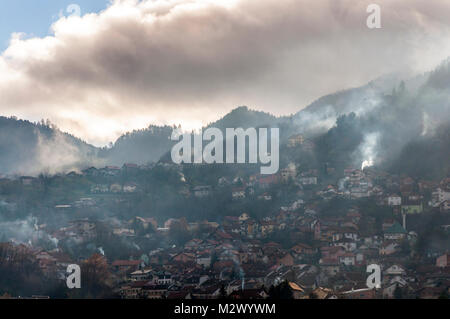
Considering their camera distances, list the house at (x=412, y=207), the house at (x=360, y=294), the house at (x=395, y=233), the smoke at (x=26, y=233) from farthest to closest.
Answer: the smoke at (x=26, y=233), the house at (x=412, y=207), the house at (x=395, y=233), the house at (x=360, y=294)

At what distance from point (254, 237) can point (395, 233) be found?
49.9 ft

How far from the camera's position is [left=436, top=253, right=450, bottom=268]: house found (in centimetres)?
6251

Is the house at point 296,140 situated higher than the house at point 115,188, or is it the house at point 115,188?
the house at point 296,140

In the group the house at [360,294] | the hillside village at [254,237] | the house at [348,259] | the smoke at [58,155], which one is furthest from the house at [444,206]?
the smoke at [58,155]

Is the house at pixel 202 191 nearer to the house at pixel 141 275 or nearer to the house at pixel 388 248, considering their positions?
the house at pixel 141 275

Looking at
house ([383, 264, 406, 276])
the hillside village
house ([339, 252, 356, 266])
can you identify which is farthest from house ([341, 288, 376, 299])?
house ([339, 252, 356, 266])

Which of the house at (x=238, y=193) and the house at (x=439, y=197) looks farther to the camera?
the house at (x=238, y=193)

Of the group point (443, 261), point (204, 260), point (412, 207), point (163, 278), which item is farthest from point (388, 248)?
point (163, 278)

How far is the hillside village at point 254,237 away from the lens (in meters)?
63.3

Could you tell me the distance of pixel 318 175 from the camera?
98062 mm

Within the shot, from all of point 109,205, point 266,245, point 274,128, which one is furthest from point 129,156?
point 266,245

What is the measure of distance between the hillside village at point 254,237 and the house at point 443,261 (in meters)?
0.10
